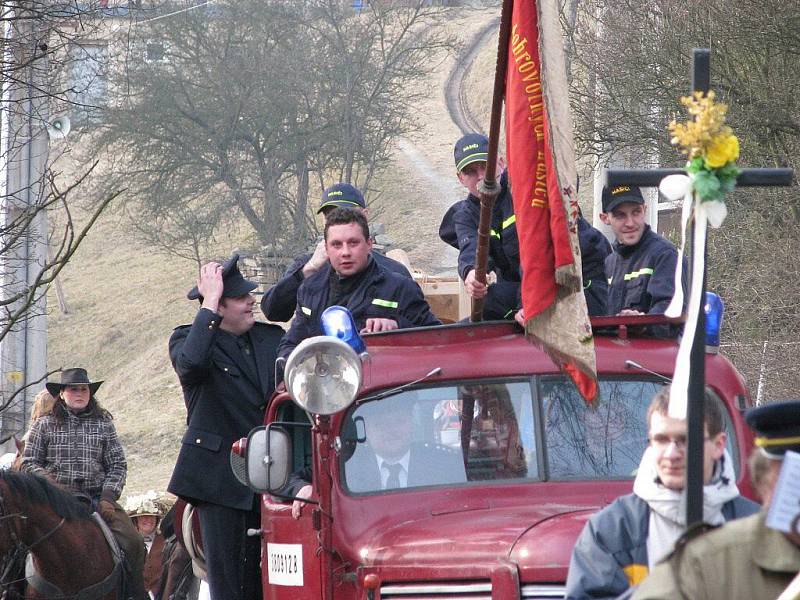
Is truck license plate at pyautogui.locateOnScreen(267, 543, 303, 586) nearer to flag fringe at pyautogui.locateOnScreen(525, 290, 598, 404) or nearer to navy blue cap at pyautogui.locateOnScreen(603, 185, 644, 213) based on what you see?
flag fringe at pyautogui.locateOnScreen(525, 290, 598, 404)

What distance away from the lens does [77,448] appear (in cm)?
1070

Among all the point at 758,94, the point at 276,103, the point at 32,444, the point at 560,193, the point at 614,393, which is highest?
the point at 276,103

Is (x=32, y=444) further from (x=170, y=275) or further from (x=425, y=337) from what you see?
(x=170, y=275)

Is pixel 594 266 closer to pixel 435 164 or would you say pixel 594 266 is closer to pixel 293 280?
pixel 293 280

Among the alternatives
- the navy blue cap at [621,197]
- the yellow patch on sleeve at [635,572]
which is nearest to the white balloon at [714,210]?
the yellow patch on sleeve at [635,572]

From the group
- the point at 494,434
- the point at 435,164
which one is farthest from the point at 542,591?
the point at 435,164

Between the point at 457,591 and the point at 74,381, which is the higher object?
the point at 74,381

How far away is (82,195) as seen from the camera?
33.7 m

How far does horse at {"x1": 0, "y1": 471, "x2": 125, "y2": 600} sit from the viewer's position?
8.74 meters

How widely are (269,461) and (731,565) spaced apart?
10.0 ft

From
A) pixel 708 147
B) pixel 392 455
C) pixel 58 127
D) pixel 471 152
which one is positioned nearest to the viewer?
pixel 708 147

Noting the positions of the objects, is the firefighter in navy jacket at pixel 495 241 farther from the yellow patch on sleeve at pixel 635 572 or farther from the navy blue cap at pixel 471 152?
the yellow patch on sleeve at pixel 635 572

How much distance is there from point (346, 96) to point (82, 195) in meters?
7.29

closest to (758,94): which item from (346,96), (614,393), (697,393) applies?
(614,393)
